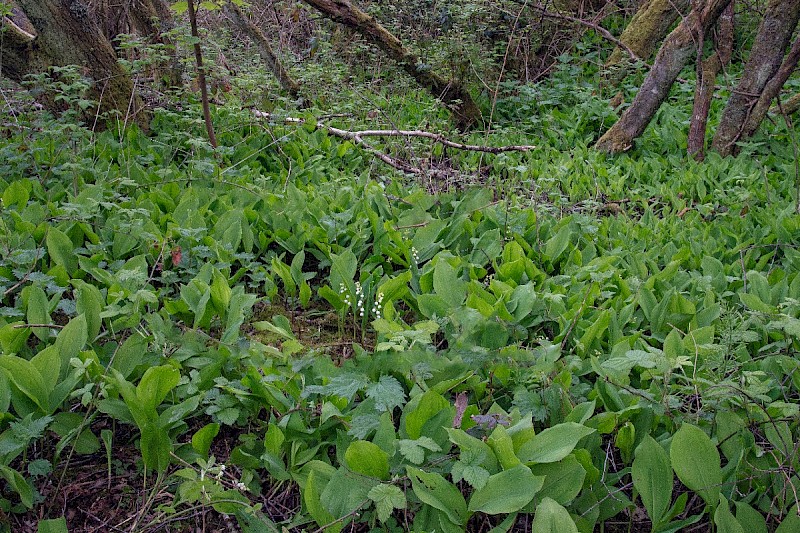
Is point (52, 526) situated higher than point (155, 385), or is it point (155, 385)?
point (155, 385)

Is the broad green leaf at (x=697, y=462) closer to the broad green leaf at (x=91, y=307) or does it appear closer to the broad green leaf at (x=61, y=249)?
the broad green leaf at (x=91, y=307)

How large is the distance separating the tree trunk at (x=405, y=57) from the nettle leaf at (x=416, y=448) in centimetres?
495

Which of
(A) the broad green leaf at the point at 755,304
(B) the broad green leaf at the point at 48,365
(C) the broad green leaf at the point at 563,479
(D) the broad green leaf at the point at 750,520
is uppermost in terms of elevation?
(B) the broad green leaf at the point at 48,365

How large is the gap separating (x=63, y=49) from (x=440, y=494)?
4.54 m

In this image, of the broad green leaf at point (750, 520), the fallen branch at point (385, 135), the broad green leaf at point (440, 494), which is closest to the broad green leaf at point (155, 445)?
the broad green leaf at point (440, 494)

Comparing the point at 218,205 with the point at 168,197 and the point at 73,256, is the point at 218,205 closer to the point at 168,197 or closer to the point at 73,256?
the point at 168,197

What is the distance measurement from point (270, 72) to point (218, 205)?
4258 millimetres

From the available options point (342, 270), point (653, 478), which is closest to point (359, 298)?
point (342, 270)

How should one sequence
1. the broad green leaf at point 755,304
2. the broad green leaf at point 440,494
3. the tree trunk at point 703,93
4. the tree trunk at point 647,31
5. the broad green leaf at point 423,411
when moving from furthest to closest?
the tree trunk at point 647,31 → the tree trunk at point 703,93 → the broad green leaf at point 755,304 → the broad green leaf at point 423,411 → the broad green leaf at point 440,494

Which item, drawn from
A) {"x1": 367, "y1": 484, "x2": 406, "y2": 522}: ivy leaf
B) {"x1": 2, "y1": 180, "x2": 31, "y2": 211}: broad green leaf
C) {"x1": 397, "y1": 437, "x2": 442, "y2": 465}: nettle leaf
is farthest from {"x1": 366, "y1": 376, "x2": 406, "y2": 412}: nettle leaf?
{"x1": 2, "y1": 180, "x2": 31, "y2": 211}: broad green leaf

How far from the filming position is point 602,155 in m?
5.77

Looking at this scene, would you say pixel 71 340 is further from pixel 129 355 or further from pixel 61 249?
pixel 61 249

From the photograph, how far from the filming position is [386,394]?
6.41 feet

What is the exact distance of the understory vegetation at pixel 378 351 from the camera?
1.95 metres
